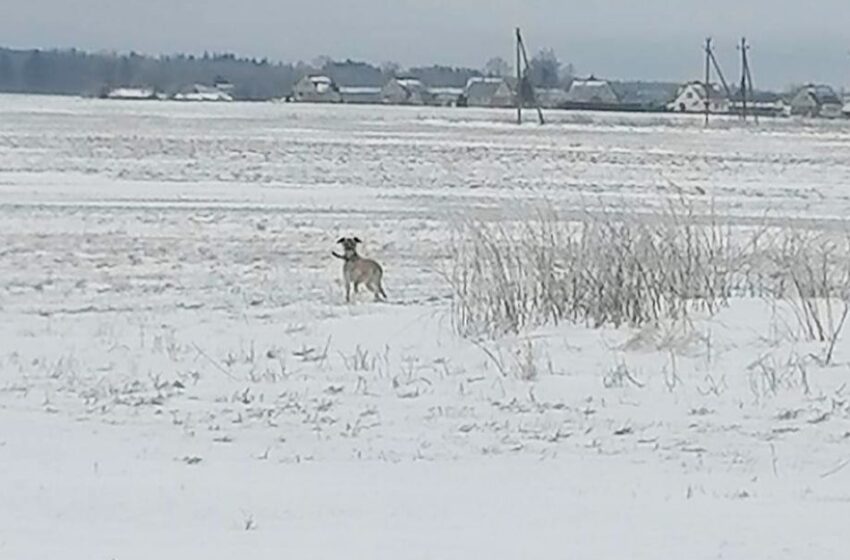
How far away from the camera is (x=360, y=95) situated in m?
176

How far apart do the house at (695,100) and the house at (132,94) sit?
48.0 meters

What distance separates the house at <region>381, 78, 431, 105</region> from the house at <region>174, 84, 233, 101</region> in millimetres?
15640

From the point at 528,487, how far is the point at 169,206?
20.8 metres

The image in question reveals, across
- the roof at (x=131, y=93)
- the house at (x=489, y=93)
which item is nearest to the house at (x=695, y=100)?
the house at (x=489, y=93)

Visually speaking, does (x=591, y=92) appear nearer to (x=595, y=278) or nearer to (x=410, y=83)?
(x=410, y=83)

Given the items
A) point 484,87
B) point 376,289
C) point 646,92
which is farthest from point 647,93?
point 376,289

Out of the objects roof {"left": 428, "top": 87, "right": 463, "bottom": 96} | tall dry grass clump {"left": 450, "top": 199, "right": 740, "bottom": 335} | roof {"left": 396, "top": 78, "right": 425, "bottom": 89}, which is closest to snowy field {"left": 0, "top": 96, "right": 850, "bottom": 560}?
tall dry grass clump {"left": 450, "top": 199, "right": 740, "bottom": 335}

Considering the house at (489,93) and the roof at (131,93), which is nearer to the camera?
the house at (489,93)

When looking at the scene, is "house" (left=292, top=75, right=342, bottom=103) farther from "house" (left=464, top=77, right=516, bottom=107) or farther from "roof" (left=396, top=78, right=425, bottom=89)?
"house" (left=464, top=77, right=516, bottom=107)

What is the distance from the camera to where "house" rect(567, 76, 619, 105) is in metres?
158

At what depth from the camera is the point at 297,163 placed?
42.1 m

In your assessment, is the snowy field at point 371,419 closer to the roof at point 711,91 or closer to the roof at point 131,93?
the roof at point 711,91

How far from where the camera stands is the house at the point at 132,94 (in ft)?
522

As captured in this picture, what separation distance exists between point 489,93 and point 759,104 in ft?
94.8
